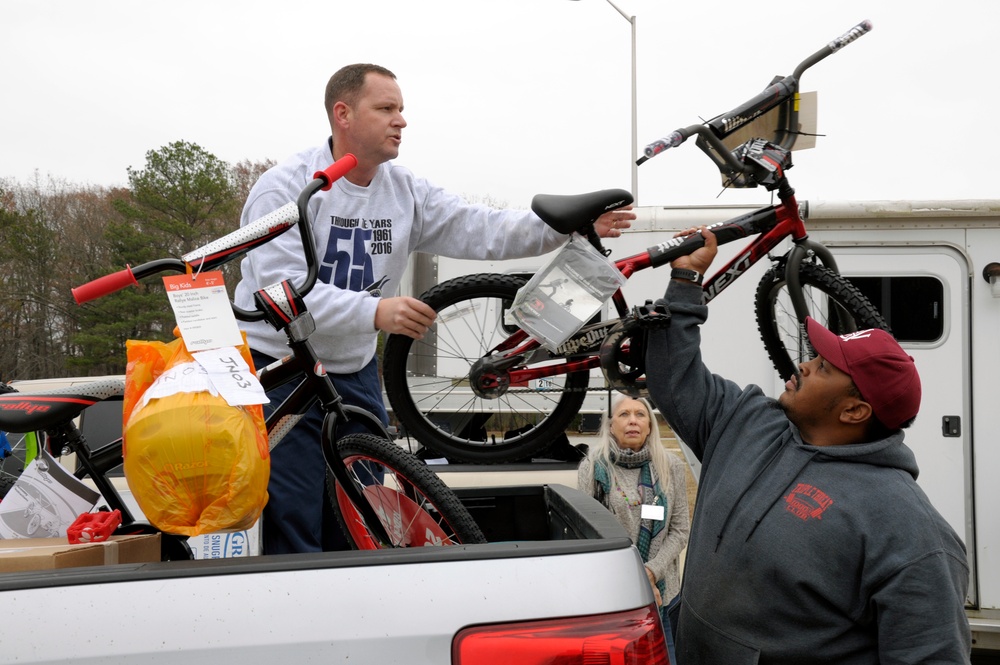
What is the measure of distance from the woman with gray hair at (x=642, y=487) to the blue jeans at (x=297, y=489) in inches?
69.5

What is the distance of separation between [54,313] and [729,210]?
74.1 feet

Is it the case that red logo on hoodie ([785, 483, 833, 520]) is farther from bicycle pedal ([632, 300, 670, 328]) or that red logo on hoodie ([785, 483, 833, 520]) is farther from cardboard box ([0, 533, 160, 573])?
cardboard box ([0, 533, 160, 573])

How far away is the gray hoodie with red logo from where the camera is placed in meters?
2.12

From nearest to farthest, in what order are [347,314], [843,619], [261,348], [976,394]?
[843,619], [347,314], [261,348], [976,394]

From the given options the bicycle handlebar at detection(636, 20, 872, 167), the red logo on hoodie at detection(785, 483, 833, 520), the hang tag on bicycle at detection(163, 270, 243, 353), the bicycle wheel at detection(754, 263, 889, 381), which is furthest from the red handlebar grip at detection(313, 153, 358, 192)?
the bicycle wheel at detection(754, 263, 889, 381)

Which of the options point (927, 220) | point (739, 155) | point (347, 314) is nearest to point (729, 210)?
point (927, 220)

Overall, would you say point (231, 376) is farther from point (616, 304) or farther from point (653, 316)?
point (616, 304)

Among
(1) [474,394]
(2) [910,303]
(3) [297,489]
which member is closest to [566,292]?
(1) [474,394]

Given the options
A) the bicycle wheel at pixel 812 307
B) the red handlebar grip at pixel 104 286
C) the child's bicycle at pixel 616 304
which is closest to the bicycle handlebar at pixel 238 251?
the red handlebar grip at pixel 104 286

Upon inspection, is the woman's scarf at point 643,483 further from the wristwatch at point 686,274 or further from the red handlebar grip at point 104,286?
the red handlebar grip at point 104,286

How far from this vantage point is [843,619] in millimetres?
2248

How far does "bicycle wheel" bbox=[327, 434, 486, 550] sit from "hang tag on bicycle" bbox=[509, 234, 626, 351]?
70cm

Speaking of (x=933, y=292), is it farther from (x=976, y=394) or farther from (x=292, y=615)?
(x=292, y=615)

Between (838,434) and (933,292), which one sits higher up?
(933,292)
